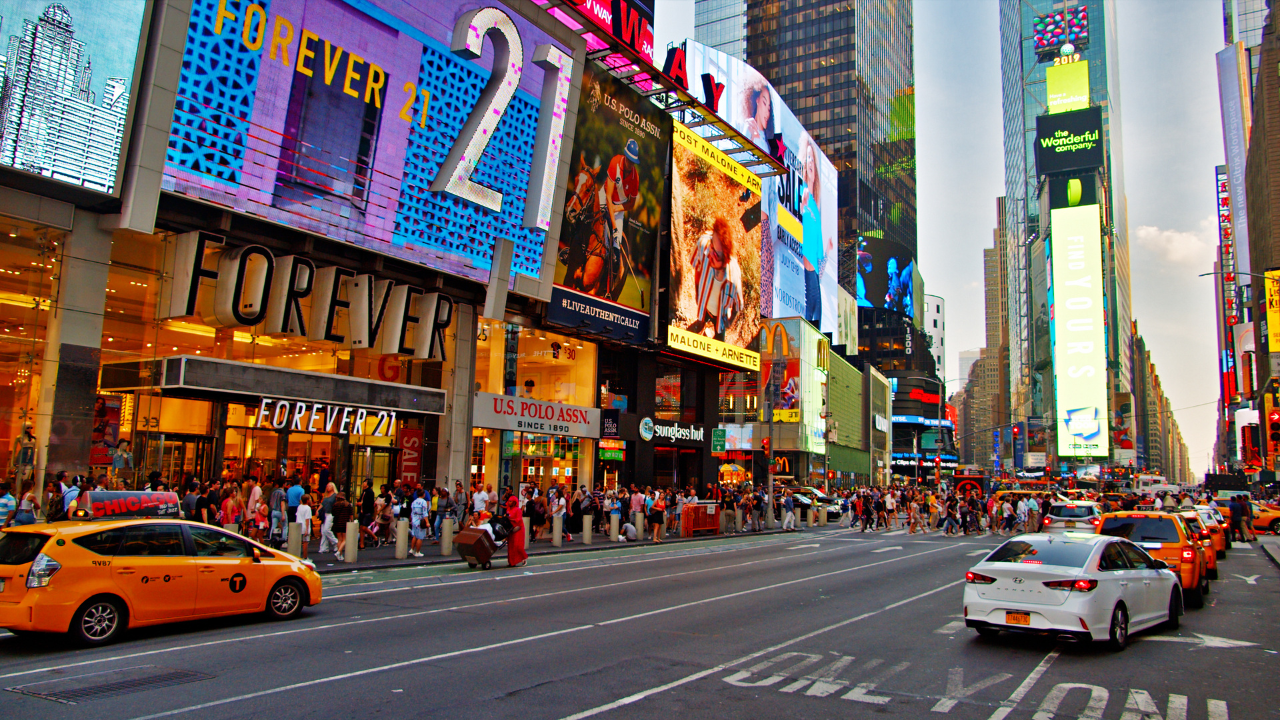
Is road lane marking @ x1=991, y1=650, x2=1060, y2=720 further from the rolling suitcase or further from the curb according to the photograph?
the rolling suitcase

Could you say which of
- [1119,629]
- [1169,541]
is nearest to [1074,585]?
[1119,629]

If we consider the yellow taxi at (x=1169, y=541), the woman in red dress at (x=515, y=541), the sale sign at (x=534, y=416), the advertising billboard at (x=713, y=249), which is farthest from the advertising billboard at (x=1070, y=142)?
the woman in red dress at (x=515, y=541)

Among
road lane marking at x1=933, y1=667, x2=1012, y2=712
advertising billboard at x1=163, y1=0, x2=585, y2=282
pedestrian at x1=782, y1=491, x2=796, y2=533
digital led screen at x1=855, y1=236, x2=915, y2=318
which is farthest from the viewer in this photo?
digital led screen at x1=855, y1=236, x2=915, y2=318

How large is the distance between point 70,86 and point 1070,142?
191 metres

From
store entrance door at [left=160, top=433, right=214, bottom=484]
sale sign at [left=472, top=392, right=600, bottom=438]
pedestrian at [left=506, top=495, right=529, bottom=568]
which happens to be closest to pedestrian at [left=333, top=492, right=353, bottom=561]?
pedestrian at [left=506, top=495, right=529, bottom=568]

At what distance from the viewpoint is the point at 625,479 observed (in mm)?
40219

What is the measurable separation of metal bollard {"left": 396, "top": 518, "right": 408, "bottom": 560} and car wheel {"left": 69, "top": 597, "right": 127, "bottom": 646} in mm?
10291

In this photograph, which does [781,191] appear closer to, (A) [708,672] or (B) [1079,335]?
(A) [708,672]

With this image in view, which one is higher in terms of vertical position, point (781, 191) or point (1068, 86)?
point (1068, 86)

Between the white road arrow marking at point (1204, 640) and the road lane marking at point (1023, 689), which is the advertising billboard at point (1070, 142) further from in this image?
the road lane marking at point (1023, 689)

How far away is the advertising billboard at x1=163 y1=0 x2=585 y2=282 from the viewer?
70.6ft

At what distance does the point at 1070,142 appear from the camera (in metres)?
175

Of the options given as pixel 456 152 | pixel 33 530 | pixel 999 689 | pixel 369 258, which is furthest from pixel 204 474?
pixel 999 689

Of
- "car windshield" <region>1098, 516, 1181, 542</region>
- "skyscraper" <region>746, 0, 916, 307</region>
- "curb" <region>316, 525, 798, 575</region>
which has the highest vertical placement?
"skyscraper" <region>746, 0, 916, 307</region>
